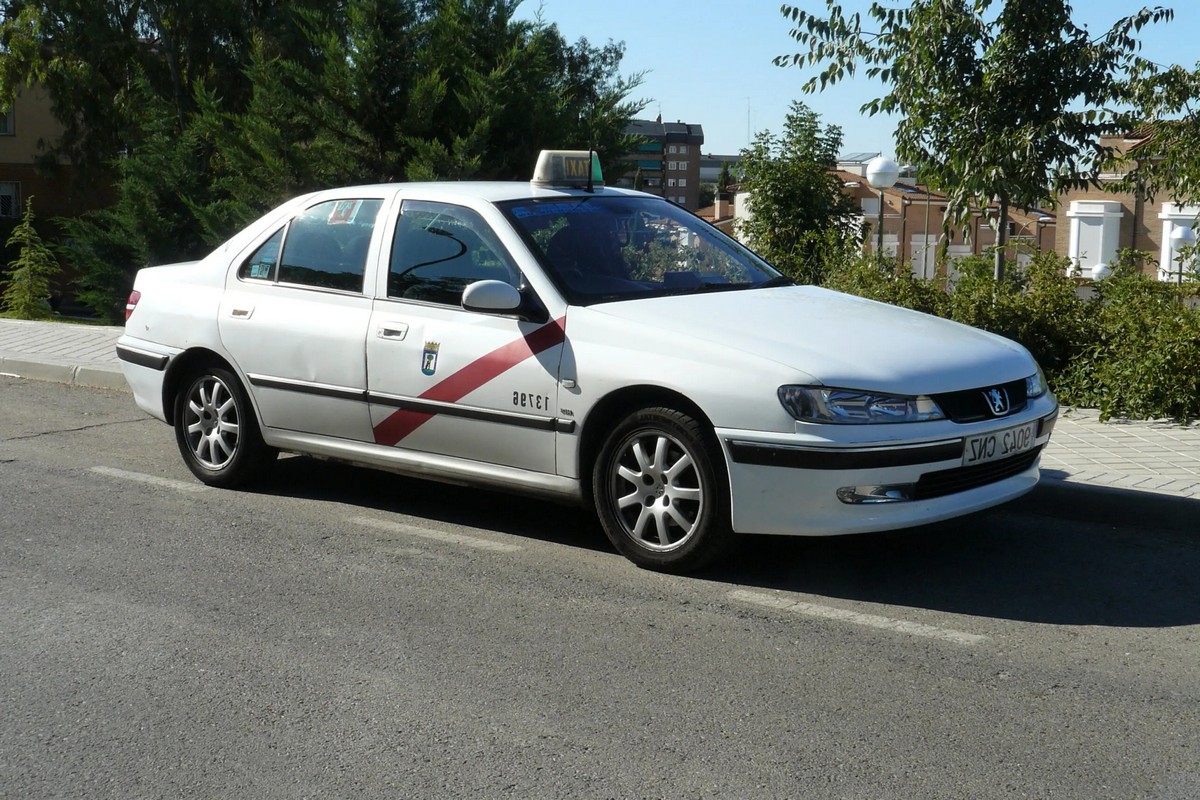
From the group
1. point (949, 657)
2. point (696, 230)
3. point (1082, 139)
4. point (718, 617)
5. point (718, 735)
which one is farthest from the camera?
point (1082, 139)

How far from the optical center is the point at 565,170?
696 cm

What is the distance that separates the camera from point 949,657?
181 inches

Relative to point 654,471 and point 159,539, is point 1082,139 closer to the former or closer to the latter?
point 654,471

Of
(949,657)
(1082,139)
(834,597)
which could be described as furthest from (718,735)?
(1082,139)

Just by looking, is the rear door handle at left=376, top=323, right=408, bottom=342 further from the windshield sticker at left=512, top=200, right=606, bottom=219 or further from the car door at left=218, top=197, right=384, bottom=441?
the windshield sticker at left=512, top=200, right=606, bottom=219

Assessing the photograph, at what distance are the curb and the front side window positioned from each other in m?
5.18

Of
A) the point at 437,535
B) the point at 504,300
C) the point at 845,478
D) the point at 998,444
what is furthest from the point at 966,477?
the point at 437,535

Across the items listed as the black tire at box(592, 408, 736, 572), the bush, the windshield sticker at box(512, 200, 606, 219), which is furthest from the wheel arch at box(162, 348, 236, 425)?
the bush

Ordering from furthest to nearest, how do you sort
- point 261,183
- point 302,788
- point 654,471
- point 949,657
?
point 261,183 < point 654,471 < point 949,657 < point 302,788

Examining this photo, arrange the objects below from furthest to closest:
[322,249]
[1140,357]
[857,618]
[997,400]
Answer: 1. [1140,357]
2. [322,249]
3. [997,400]
4. [857,618]

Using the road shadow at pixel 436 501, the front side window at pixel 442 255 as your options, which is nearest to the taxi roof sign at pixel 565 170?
the front side window at pixel 442 255

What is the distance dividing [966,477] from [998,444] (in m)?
0.21

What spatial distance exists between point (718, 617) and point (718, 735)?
1167 mm

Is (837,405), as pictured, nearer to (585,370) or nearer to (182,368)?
(585,370)
